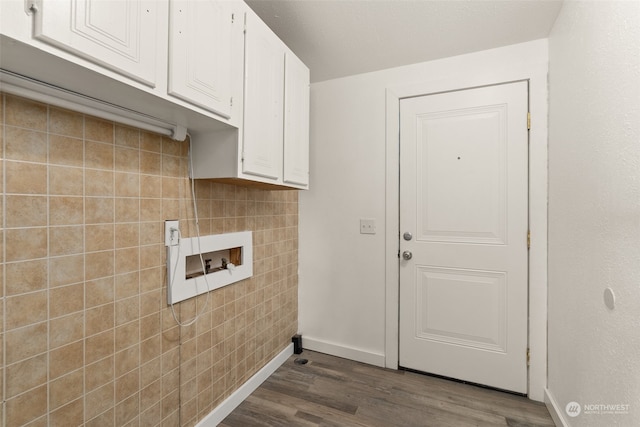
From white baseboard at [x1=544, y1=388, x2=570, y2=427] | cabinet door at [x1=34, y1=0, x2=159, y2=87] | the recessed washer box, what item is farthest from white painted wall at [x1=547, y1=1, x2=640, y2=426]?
the recessed washer box

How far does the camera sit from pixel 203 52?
1.16m

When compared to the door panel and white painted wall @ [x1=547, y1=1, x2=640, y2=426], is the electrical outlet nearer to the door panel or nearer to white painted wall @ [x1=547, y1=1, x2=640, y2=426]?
the door panel

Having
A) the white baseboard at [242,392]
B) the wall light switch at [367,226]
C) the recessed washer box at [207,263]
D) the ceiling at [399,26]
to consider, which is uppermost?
the ceiling at [399,26]

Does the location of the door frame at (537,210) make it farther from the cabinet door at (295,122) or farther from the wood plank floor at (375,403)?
the cabinet door at (295,122)

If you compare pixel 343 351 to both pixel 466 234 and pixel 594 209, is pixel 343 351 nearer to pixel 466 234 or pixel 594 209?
pixel 466 234

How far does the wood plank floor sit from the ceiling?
2.37m

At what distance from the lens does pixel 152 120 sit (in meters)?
1.23

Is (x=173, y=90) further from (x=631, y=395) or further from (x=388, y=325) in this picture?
(x=388, y=325)

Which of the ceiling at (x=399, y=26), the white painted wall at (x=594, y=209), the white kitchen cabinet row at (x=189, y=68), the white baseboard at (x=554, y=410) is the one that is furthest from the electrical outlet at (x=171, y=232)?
the white baseboard at (x=554, y=410)

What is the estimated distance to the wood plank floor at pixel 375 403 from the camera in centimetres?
170

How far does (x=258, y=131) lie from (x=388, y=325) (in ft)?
5.74

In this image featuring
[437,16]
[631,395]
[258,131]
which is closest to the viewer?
[631,395]

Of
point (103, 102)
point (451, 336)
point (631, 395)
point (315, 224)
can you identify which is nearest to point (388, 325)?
point (451, 336)

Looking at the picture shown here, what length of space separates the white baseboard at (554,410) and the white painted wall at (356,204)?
95 cm
